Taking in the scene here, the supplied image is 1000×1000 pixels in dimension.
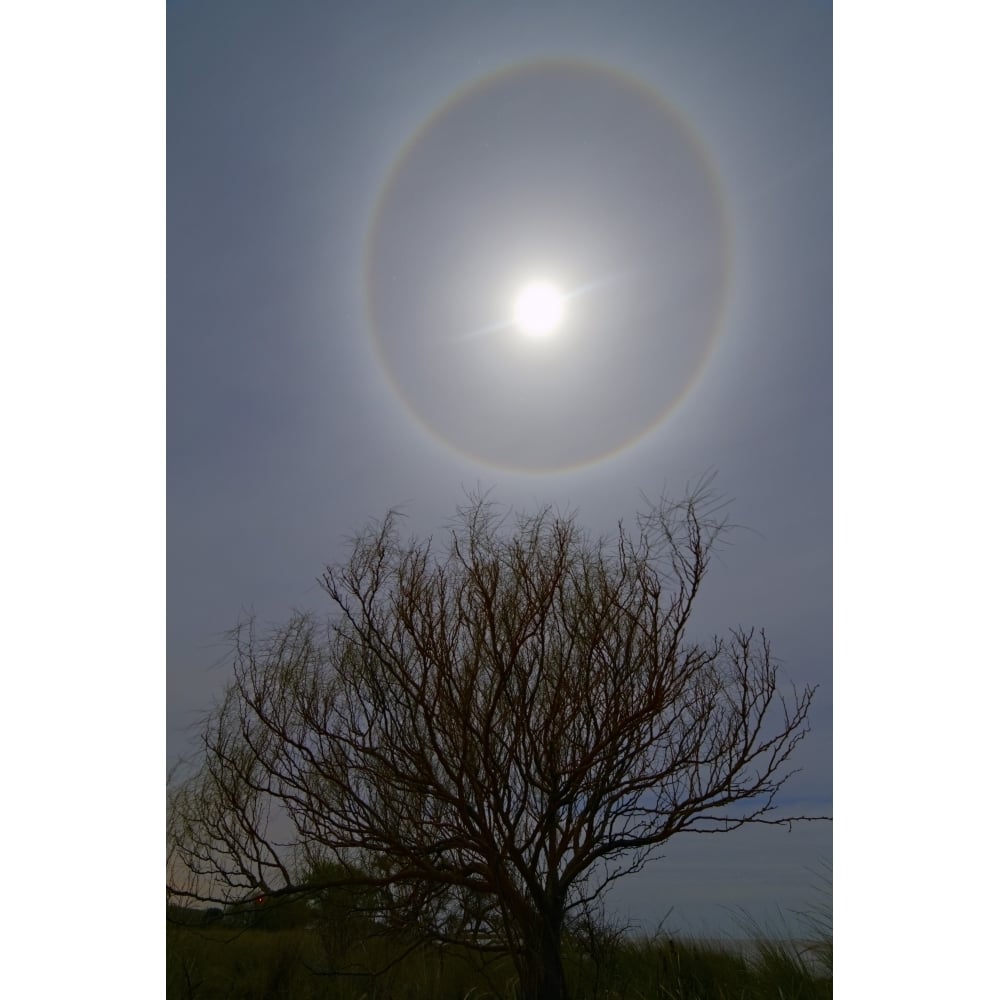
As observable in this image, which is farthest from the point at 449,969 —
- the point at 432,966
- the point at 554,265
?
the point at 554,265

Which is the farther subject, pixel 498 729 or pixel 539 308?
pixel 539 308

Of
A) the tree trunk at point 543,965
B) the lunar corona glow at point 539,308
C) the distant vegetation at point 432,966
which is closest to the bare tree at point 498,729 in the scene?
the tree trunk at point 543,965

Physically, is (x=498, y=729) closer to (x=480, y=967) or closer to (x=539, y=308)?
(x=480, y=967)

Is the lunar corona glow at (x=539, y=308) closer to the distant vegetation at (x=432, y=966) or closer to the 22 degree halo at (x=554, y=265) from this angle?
the 22 degree halo at (x=554, y=265)
